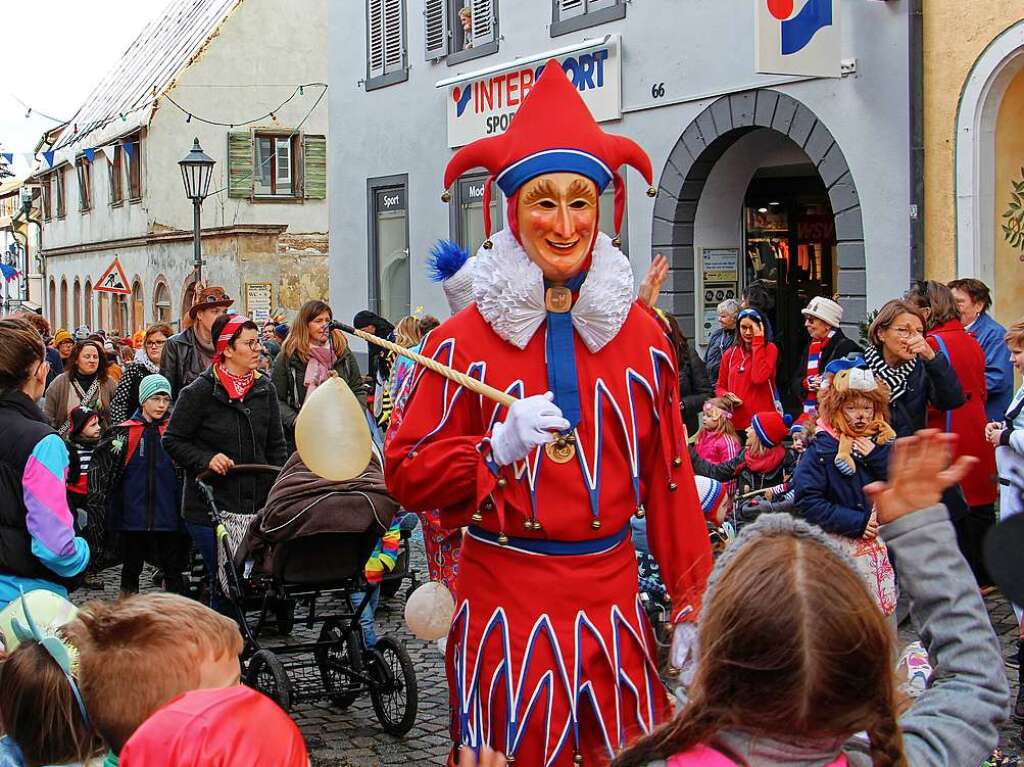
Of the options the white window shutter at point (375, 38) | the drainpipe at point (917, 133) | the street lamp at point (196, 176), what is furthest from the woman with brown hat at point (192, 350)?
the white window shutter at point (375, 38)

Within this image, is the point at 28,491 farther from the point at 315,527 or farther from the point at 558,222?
the point at 558,222

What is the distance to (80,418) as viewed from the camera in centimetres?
996

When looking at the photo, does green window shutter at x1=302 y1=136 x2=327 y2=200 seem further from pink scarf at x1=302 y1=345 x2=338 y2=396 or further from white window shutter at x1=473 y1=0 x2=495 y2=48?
pink scarf at x1=302 y1=345 x2=338 y2=396

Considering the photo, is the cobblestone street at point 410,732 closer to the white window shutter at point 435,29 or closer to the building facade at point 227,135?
the white window shutter at point 435,29

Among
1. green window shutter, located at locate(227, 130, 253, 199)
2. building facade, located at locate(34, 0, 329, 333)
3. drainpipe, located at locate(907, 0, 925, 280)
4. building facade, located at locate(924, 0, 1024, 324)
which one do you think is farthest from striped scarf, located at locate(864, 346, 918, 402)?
green window shutter, located at locate(227, 130, 253, 199)

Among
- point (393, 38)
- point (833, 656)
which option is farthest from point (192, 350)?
point (393, 38)

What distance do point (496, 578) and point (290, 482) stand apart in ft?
8.94

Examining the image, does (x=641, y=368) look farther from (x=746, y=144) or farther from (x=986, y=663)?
(x=746, y=144)

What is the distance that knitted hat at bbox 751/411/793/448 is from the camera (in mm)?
8719

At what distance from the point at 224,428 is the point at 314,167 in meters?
26.0

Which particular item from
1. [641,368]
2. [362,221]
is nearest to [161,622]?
[641,368]

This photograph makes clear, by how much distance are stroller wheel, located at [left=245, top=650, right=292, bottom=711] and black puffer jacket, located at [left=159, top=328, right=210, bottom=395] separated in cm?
316

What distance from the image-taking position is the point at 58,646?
2965mm

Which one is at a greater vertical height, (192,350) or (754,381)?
(192,350)
